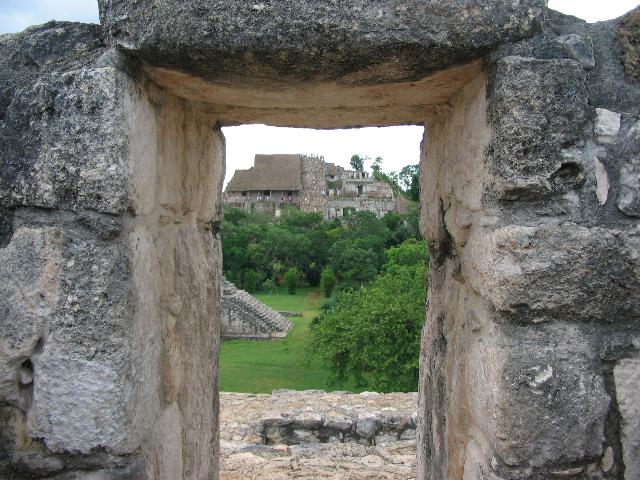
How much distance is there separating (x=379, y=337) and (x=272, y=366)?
5042mm

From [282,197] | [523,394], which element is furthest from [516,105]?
[282,197]

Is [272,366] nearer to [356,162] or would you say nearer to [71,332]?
[71,332]

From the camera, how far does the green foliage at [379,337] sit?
1061cm

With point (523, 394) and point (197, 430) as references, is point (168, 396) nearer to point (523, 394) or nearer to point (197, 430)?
point (197, 430)

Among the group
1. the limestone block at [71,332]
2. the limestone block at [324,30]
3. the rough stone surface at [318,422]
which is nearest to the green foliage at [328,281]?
the rough stone surface at [318,422]

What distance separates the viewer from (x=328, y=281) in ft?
85.3

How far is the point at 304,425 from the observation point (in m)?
5.93

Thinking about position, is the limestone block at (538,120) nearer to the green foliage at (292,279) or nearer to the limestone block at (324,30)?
the limestone block at (324,30)

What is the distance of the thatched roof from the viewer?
3781cm

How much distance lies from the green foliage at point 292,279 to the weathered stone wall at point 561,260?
26.6m

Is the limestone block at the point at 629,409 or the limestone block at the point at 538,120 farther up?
the limestone block at the point at 538,120

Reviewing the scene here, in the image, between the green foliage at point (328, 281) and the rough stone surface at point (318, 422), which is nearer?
the rough stone surface at point (318, 422)

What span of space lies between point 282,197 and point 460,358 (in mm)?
35860

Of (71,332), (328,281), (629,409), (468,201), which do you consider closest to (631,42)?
(468,201)
